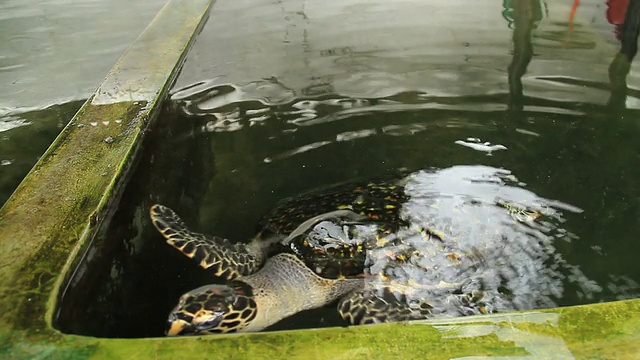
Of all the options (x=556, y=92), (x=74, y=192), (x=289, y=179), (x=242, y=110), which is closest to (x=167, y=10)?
(x=242, y=110)

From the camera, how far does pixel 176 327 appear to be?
5.81ft

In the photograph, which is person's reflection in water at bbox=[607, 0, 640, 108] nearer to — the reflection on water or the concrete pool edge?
the reflection on water

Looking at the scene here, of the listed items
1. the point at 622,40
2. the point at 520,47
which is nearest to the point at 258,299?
the point at 520,47

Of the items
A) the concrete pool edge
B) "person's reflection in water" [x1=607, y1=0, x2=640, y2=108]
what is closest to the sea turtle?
the concrete pool edge

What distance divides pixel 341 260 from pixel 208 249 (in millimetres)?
627

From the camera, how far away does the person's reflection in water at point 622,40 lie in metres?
3.48

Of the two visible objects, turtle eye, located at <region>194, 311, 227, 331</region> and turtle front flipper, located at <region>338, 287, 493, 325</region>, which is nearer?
turtle eye, located at <region>194, 311, 227, 331</region>

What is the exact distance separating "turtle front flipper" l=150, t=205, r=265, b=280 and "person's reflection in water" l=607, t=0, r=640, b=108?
107 inches

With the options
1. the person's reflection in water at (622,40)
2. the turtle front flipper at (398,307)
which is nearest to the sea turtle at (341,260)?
the turtle front flipper at (398,307)

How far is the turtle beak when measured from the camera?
177 centimetres

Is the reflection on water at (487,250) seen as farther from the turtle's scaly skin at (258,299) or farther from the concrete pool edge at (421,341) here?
the concrete pool edge at (421,341)

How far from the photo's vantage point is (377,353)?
1307 millimetres

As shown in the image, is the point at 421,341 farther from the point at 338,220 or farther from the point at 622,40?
the point at 622,40

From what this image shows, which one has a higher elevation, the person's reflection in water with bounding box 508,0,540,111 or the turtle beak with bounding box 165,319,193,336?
the person's reflection in water with bounding box 508,0,540,111
